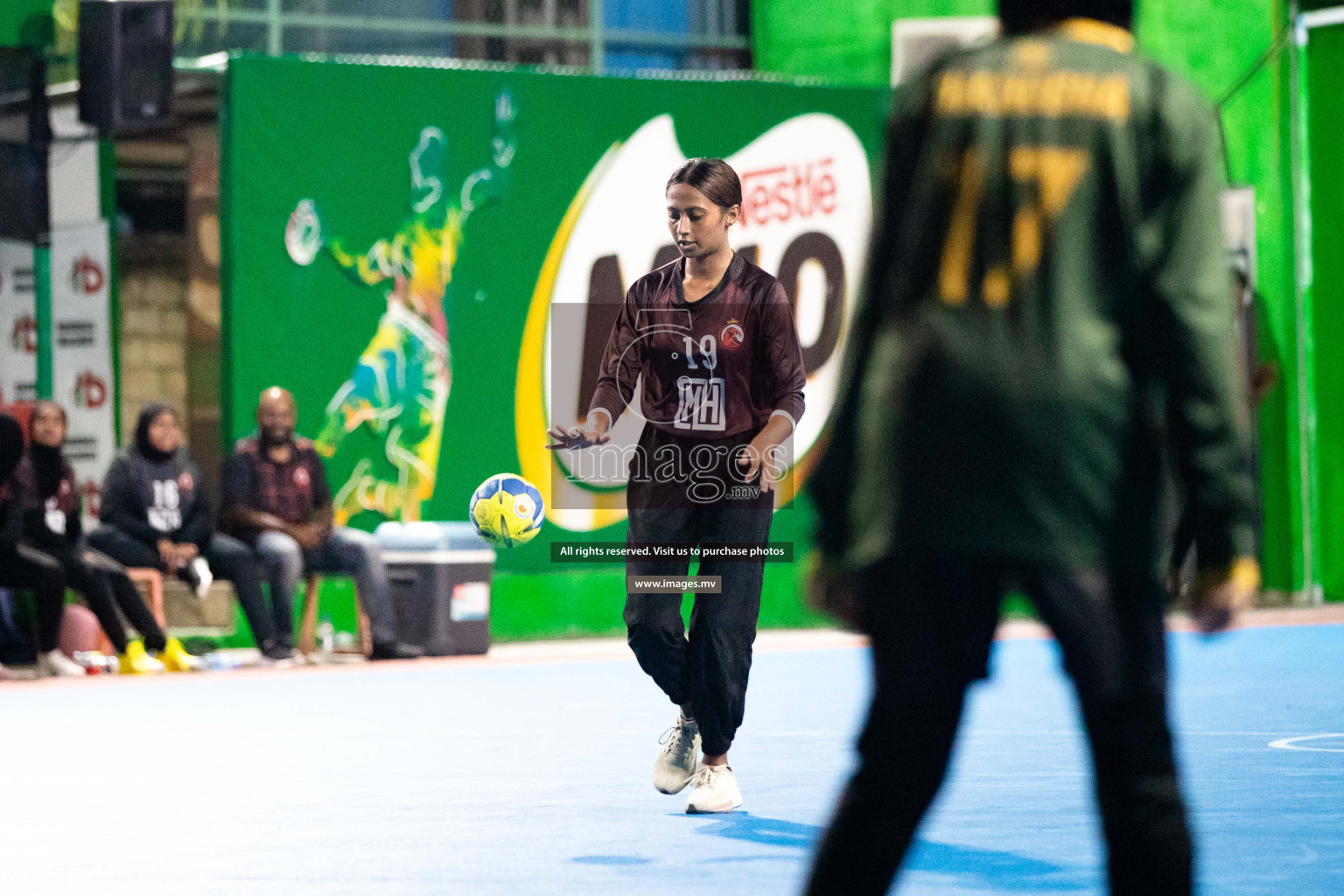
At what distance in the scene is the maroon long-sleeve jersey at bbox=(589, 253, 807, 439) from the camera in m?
6.99

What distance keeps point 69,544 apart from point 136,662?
928 mm

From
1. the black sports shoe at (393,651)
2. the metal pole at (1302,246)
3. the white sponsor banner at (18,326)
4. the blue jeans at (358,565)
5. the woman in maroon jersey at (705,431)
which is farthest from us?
the metal pole at (1302,246)

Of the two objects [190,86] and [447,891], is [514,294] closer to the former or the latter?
[190,86]

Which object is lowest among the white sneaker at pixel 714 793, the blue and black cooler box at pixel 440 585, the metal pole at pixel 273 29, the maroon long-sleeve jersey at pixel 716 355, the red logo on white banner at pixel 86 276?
the blue and black cooler box at pixel 440 585

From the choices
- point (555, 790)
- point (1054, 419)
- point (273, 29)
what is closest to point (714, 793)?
point (555, 790)

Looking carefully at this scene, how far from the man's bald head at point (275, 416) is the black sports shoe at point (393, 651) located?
1.66 metres

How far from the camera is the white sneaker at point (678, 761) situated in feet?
24.1

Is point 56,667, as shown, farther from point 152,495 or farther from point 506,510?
point 506,510

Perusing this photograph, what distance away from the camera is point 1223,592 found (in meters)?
3.22

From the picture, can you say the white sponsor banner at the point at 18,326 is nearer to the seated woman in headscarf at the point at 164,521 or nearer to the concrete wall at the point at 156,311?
the seated woman in headscarf at the point at 164,521

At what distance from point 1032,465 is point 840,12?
53.5 ft

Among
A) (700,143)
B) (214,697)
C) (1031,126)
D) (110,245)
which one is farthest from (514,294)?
(1031,126)

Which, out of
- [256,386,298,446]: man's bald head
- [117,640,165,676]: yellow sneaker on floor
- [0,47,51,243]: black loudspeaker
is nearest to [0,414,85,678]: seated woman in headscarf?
[117,640,165,676]: yellow sneaker on floor

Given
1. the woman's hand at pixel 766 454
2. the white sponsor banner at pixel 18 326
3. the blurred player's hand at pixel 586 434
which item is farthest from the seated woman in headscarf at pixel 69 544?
the woman's hand at pixel 766 454
